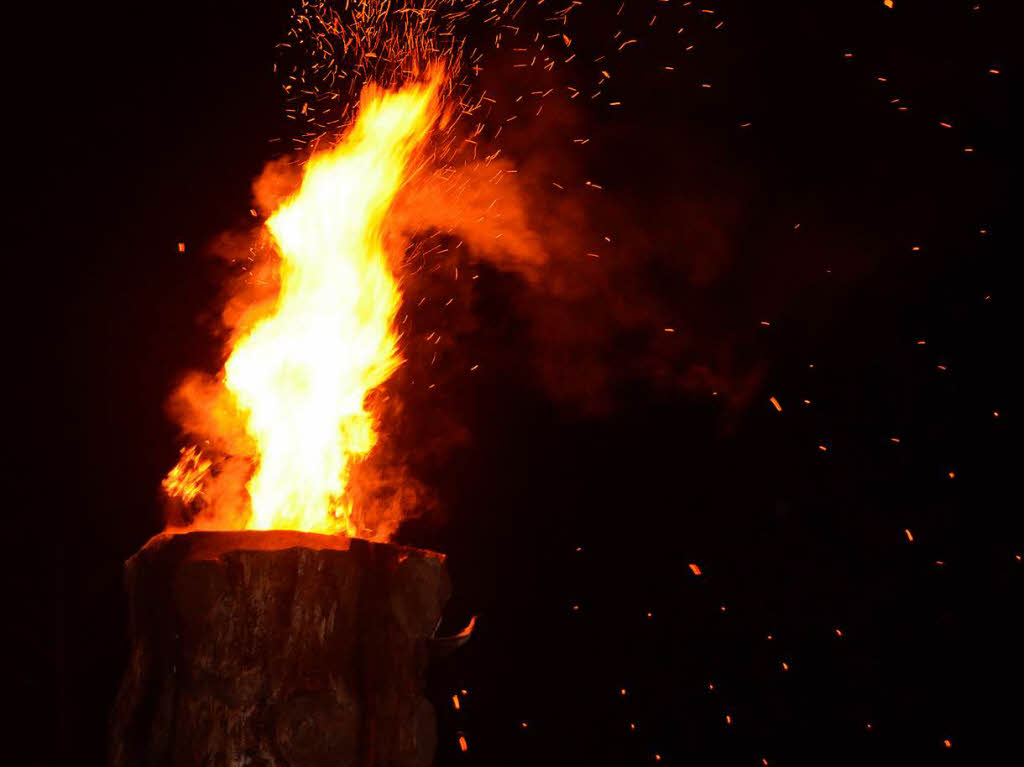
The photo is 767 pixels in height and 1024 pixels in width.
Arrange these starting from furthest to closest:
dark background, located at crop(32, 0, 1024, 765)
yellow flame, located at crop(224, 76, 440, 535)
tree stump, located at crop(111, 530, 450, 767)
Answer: dark background, located at crop(32, 0, 1024, 765)
yellow flame, located at crop(224, 76, 440, 535)
tree stump, located at crop(111, 530, 450, 767)

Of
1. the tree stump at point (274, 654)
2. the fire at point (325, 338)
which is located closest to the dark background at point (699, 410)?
the fire at point (325, 338)

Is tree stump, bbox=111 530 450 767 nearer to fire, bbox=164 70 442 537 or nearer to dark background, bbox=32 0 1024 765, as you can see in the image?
fire, bbox=164 70 442 537

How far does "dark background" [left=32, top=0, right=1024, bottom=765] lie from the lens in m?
4.39

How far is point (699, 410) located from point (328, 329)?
2.19 m

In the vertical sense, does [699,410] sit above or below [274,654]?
below

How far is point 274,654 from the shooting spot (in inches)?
103

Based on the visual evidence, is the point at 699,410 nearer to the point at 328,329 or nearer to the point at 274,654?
the point at 328,329

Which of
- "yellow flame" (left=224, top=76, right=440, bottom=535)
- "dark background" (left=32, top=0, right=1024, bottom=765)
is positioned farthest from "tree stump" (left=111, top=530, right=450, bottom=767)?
"dark background" (left=32, top=0, right=1024, bottom=765)

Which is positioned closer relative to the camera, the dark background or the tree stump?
the tree stump

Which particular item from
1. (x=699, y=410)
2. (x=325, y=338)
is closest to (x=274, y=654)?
(x=325, y=338)

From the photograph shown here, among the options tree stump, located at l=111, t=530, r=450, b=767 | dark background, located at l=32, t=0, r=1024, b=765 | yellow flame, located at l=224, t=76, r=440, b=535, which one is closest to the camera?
tree stump, located at l=111, t=530, r=450, b=767

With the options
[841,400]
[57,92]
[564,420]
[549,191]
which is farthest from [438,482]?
[57,92]

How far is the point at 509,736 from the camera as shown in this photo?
4711 mm

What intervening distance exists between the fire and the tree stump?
78cm
